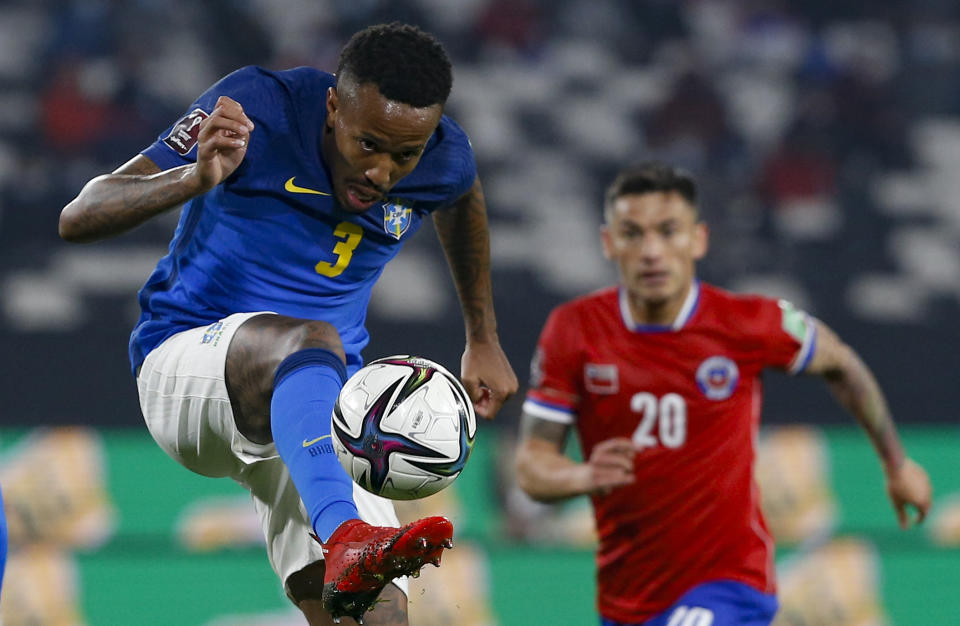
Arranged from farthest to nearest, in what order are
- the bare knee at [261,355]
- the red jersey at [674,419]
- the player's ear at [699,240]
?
the player's ear at [699,240] < the red jersey at [674,419] < the bare knee at [261,355]

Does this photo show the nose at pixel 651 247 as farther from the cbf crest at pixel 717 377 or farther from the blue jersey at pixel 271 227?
the blue jersey at pixel 271 227

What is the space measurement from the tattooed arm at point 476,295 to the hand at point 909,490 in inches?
71.0

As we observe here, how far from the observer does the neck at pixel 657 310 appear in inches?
184

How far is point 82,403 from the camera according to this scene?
7.89 meters

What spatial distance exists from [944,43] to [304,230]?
10454 millimetres

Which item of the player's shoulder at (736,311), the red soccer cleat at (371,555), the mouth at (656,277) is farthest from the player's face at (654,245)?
the red soccer cleat at (371,555)

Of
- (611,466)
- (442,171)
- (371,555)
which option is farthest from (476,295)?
(371,555)

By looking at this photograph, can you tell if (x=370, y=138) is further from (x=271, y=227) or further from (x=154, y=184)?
(x=154, y=184)

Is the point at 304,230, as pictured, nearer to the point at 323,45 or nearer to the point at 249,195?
the point at 249,195

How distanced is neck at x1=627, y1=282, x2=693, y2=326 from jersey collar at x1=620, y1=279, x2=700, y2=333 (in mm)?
11

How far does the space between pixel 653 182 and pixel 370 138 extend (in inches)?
74.6

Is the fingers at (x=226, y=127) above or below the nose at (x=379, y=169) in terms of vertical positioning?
above

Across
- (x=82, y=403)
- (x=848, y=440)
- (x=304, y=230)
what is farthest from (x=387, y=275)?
(x=304, y=230)

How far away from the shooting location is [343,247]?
11.0 feet
